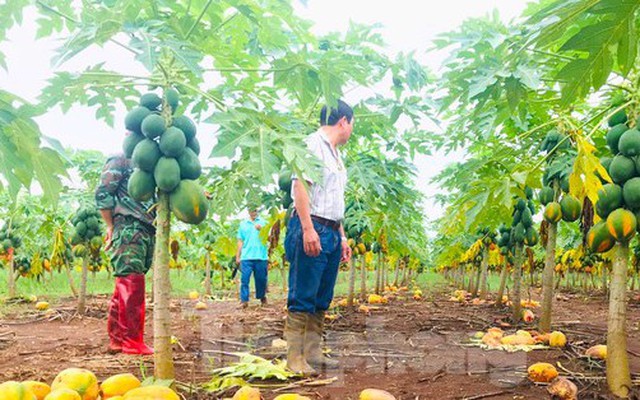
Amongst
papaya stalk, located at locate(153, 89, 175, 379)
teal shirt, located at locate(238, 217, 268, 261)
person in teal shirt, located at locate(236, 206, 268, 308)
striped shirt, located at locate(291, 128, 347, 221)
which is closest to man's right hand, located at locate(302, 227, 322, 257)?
striped shirt, located at locate(291, 128, 347, 221)

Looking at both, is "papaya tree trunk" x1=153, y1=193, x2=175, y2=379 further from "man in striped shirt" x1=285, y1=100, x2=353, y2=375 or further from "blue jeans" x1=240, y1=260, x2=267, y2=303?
"blue jeans" x1=240, y1=260, x2=267, y2=303

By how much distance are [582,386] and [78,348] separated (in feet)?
12.5

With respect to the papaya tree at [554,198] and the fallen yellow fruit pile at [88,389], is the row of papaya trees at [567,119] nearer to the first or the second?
the papaya tree at [554,198]

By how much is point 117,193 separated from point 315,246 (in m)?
1.74

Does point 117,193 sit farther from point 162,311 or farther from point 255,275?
point 255,275

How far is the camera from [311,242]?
3.51 meters

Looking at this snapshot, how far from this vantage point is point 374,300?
30.8ft

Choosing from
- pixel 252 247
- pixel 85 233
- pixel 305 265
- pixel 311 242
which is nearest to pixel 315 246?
pixel 311 242

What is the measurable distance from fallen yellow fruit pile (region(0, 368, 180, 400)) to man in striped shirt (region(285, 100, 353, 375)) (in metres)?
1.35

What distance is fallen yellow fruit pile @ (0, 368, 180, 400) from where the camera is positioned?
2.21 metres

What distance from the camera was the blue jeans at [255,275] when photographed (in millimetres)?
9070

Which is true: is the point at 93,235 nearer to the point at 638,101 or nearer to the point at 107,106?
the point at 107,106

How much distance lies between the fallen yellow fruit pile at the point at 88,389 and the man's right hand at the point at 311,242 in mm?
1357

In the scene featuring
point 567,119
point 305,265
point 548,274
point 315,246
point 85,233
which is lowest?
point 548,274
